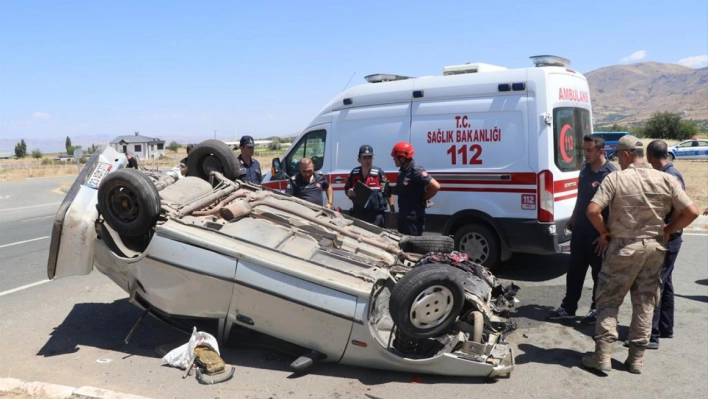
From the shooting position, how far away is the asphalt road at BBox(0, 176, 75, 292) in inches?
315

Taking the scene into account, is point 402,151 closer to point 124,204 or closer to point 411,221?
point 411,221

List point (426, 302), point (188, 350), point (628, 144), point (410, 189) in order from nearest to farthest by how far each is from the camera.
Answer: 1. point (426, 302)
2. point (188, 350)
3. point (628, 144)
4. point (410, 189)

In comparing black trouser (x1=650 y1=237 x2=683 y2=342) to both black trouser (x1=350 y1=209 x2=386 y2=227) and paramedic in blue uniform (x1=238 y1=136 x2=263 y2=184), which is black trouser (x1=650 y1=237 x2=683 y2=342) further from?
paramedic in blue uniform (x1=238 y1=136 x2=263 y2=184)

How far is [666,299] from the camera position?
5148 millimetres

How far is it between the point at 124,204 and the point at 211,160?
174 cm

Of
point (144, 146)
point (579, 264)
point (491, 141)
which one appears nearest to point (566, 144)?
point (491, 141)

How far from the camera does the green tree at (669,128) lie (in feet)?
177

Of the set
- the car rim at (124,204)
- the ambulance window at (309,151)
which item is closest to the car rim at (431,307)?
the car rim at (124,204)

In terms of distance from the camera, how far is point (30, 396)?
402 cm

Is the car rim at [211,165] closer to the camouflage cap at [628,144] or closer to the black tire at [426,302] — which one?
the black tire at [426,302]

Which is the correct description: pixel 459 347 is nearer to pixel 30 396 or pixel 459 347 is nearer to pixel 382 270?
pixel 382 270

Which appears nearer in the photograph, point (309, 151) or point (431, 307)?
point (431, 307)

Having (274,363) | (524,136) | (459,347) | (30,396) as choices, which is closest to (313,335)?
(274,363)

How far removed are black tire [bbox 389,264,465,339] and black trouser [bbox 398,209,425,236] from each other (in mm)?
2238
